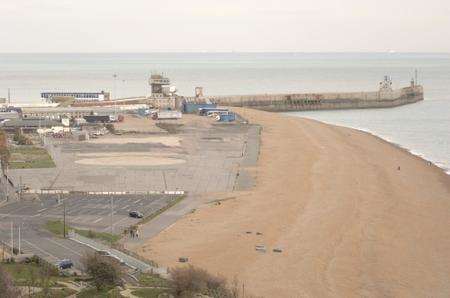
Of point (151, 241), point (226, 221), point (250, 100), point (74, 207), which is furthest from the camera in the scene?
point (250, 100)

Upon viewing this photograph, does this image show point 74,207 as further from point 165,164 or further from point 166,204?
point 165,164

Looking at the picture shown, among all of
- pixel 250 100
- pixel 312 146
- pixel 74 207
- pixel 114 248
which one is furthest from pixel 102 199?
pixel 250 100

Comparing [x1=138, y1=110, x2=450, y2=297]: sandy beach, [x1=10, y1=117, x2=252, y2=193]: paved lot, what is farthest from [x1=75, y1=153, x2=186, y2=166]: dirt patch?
[x1=138, y1=110, x2=450, y2=297]: sandy beach

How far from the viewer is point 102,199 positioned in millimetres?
35438

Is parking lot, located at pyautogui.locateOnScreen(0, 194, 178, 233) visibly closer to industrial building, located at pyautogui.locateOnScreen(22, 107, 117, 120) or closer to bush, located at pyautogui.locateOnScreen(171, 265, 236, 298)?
bush, located at pyautogui.locateOnScreen(171, 265, 236, 298)

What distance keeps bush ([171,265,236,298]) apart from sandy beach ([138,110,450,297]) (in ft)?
9.16

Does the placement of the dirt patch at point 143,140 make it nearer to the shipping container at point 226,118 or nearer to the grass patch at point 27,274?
the shipping container at point 226,118

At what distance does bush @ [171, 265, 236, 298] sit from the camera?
63.7 feet

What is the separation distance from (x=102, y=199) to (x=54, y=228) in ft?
20.4

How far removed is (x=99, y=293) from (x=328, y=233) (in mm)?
11081

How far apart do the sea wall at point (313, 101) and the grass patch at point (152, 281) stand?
2714 inches

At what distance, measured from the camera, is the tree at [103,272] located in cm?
2048

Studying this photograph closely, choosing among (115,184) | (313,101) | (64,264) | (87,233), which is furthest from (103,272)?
(313,101)

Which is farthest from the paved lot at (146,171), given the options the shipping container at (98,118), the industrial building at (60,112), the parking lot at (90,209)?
the industrial building at (60,112)
